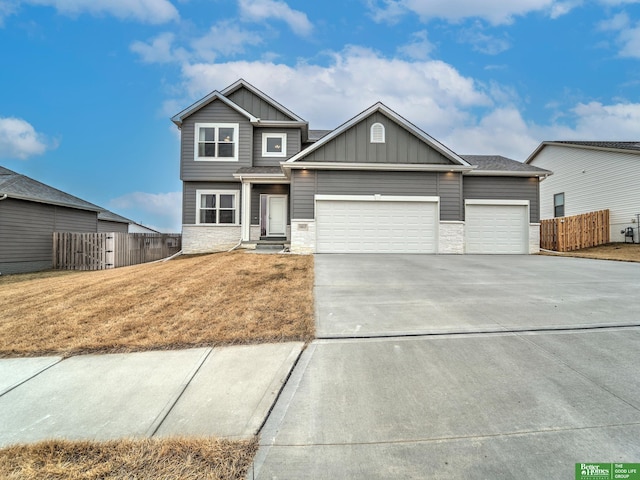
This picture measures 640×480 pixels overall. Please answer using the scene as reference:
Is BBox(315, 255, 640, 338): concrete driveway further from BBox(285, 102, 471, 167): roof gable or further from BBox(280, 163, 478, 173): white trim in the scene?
BBox(285, 102, 471, 167): roof gable

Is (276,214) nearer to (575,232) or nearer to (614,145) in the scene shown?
(575,232)

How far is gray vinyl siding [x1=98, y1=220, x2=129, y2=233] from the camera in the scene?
21.4m

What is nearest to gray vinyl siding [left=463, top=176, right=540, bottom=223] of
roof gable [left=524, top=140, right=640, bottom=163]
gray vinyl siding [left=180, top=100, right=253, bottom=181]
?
roof gable [left=524, top=140, right=640, bottom=163]

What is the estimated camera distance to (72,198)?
17.3 m

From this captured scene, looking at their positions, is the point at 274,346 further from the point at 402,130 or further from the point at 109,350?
the point at 402,130

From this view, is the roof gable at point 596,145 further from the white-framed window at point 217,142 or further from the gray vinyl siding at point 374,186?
the white-framed window at point 217,142

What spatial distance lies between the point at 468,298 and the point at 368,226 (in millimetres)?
6953

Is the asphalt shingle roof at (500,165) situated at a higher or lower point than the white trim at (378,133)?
lower

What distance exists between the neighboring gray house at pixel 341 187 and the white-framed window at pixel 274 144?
0.05 metres

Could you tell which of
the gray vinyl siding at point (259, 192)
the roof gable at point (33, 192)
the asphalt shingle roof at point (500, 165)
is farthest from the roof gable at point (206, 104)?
the asphalt shingle roof at point (500, 165)

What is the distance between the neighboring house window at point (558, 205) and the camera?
20.9m

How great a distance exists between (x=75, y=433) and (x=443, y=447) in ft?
9.59

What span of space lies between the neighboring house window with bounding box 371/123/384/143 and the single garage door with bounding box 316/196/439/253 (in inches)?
96.9

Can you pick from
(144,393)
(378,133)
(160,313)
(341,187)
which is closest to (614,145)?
(378,133)
